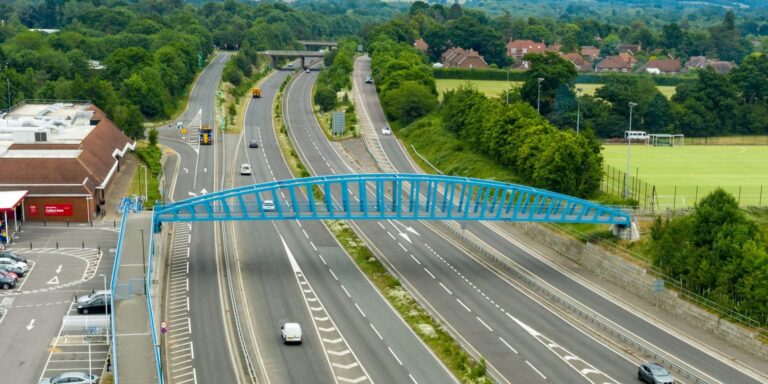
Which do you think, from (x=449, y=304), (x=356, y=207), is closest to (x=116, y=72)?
(x=356, y=207)

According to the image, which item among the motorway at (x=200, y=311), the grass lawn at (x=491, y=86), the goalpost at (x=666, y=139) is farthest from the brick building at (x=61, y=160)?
the grass lawn at (x=491, y=86)

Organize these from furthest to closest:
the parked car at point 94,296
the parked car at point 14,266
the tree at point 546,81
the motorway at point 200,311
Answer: the tree at point 546,81 → the parked car at point 14,266 → the parked car at point 94,296 → the motorway at point 200,311

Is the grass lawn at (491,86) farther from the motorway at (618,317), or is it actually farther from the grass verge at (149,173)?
the motorway at (618,317)

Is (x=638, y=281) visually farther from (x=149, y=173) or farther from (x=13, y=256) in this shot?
(x=149, y=173)

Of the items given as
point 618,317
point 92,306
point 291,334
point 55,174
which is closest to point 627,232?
point 618,317

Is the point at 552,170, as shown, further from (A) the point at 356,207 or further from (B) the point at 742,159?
(B) the point at 742,159

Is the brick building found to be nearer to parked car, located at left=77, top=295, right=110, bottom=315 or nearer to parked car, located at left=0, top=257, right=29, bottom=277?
parked car, located at left=0, top=257, right=29, bottom=277

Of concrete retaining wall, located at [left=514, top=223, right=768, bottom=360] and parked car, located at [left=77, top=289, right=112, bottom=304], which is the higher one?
Result: parked car, located at [left=77, top=289, right=112, bottom=304]

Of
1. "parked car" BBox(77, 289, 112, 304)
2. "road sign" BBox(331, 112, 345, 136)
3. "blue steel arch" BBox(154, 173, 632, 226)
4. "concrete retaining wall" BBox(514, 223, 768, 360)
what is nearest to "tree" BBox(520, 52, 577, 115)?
"road sign" BBox(331, 112, 345, 136)
